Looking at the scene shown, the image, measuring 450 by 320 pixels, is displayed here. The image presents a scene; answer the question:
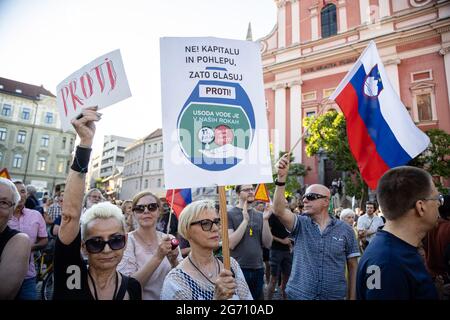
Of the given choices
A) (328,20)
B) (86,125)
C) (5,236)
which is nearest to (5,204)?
(5,236)

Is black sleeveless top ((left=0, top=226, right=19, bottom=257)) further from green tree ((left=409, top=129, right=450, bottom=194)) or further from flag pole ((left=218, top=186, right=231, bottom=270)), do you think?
green tree ((left=409, top=129, right=450, bottom=194))

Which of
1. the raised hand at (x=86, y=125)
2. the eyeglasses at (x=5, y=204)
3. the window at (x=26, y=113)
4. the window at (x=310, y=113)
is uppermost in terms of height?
the window at (x=26, y=113)

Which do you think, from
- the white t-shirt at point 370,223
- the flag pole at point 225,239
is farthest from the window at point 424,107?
the flag pole at point 225,239

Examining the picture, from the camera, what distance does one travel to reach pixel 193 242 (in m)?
2.08

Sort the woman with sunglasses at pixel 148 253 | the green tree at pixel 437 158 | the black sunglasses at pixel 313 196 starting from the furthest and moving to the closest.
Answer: the green tree at pixel 437 158, the black sunglasses at pixel 313 196, the woman with sunglasses at pixel 148 253

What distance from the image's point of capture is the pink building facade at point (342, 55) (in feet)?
68.9

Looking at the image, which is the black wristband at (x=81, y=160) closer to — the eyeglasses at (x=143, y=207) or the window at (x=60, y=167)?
the eyeglasses at (x=143, y=207)

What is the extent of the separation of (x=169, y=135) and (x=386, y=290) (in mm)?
1504

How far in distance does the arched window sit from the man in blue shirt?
28.5 metres

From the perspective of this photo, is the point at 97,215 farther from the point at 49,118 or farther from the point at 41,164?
the point at 49,118

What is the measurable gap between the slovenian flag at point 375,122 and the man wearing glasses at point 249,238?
1.47m

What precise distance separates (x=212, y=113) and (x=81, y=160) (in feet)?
3.00
